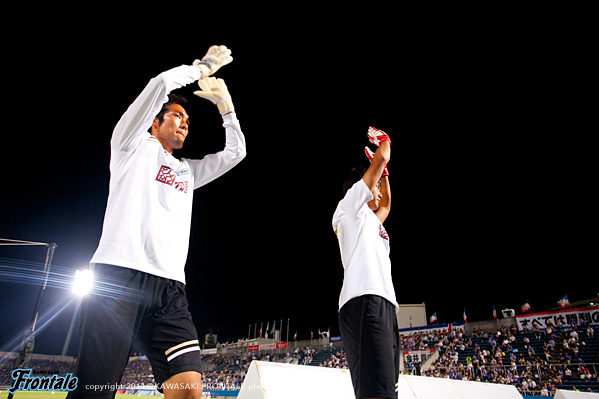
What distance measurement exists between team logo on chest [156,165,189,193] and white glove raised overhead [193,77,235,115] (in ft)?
3.19

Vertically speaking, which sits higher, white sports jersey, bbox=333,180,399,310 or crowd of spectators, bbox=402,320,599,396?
white sports jersey, bbox=333,180,399,310

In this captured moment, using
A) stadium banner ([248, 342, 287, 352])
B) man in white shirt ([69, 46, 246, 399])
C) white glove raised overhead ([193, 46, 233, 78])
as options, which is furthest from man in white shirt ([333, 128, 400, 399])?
stadium banner ([248, 342, 287, 352])

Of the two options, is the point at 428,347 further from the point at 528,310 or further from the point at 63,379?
the point at 63,379

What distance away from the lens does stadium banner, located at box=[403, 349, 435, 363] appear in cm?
2731

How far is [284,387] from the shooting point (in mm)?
3459

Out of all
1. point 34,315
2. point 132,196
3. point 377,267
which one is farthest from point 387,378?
point 34,315

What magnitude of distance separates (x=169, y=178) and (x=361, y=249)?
5.15 ft

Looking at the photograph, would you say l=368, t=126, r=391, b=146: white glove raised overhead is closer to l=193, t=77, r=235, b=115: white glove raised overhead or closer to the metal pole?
l=193, t=77, r=235, b=115: white glove raised overhead

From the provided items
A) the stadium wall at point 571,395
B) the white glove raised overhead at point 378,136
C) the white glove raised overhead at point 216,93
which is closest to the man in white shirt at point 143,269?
the white glove raised overhead at point 216,93

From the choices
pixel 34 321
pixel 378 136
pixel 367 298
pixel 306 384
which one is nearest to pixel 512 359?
pixel 306 384

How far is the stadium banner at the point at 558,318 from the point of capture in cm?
2397

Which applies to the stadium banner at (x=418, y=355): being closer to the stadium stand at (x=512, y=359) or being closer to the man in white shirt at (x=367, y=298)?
the stadium stand at (x=512, y=359)

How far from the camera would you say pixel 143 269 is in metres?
1.89

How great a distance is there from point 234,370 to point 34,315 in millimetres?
31377
